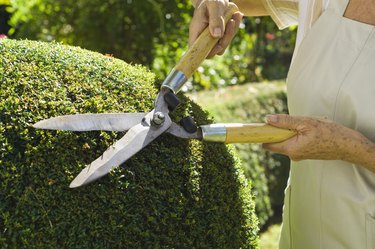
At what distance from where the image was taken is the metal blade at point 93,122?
1.76m

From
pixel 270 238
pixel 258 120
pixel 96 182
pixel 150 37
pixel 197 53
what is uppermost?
pixel 197 53

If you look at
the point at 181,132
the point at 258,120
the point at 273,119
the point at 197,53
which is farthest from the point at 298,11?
the point at 258,120

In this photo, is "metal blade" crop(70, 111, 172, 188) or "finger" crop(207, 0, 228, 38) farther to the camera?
"finger" crop(207, 0, 228, 38)

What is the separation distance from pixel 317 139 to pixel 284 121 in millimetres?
117

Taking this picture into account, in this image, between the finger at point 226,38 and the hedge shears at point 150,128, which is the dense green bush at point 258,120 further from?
the hedge shears at point 150,128

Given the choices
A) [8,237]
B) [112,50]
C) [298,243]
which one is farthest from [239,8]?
[112,50]

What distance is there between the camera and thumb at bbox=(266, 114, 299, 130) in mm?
1872

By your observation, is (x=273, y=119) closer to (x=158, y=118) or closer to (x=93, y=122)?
(x=158, y=118)

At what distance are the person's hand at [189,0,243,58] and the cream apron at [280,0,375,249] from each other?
280 millimetres

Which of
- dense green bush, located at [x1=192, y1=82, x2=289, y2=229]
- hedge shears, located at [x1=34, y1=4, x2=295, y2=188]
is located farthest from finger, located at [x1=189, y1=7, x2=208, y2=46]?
dense green bush, located at [x1=192, y1=82, x2=289, y2=229]

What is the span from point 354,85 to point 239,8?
73 centimetres

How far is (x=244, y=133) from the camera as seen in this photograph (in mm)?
1878

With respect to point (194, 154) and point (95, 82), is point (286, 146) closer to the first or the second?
point (194, 154)

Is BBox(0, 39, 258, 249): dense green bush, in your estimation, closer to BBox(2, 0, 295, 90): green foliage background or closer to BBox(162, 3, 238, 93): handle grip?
BBox(162, 3, 238, 93): handle grip
